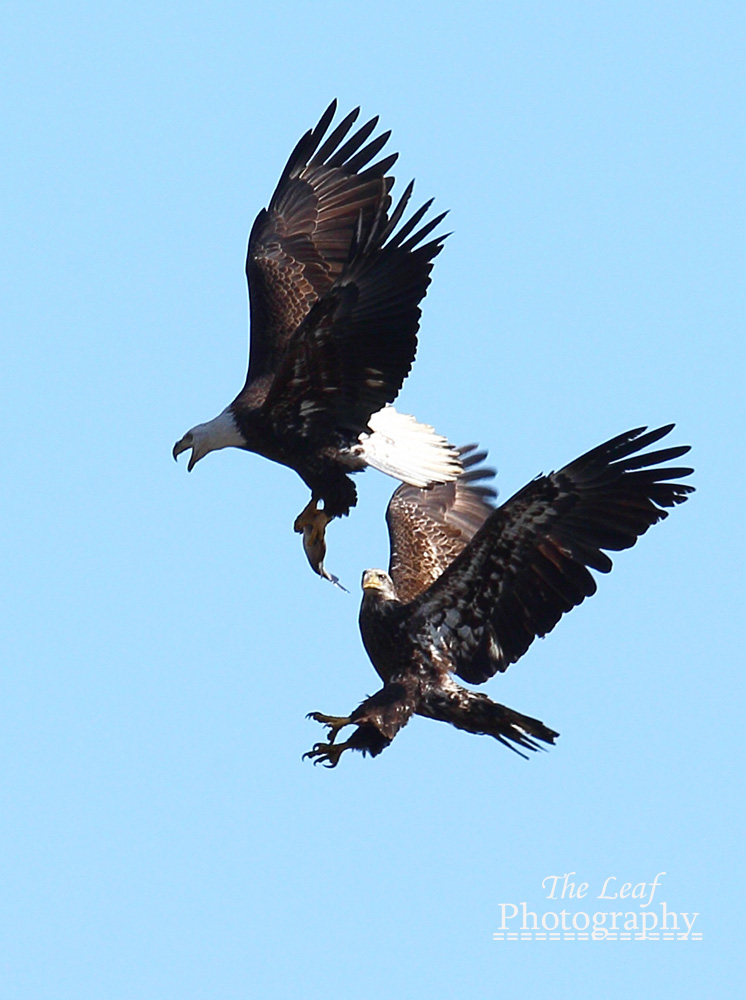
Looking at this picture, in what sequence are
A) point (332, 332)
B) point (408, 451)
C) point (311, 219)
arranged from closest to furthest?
point (332, 332) → point (408, 451) → point (311, 219)

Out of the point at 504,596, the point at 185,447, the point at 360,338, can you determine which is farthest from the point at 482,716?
the point at 185,447

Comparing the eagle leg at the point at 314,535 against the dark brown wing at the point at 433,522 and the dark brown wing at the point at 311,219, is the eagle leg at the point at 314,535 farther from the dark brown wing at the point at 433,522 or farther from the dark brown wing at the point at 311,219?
the dark brown wing at the point at 311,219

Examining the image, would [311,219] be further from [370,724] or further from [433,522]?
[370,724]

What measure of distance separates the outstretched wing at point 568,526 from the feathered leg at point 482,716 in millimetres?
364

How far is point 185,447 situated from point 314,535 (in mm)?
871

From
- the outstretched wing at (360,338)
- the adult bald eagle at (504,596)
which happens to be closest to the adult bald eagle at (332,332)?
the outstretched wing at (360,338)

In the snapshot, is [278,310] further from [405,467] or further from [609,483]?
[609,483]

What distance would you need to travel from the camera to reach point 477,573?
844cm

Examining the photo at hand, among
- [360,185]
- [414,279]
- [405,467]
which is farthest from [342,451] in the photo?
[360,185]

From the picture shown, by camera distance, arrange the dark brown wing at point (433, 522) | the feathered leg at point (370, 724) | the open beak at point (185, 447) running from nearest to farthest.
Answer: the feathered leg at point (370, 724)
the dark brown wing at point (433, 522)
the open beak at point (185, 447)

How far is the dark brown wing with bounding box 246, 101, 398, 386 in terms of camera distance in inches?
415

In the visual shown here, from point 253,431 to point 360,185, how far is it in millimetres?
1738

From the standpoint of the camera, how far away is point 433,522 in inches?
395

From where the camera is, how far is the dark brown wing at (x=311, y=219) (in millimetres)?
10547
